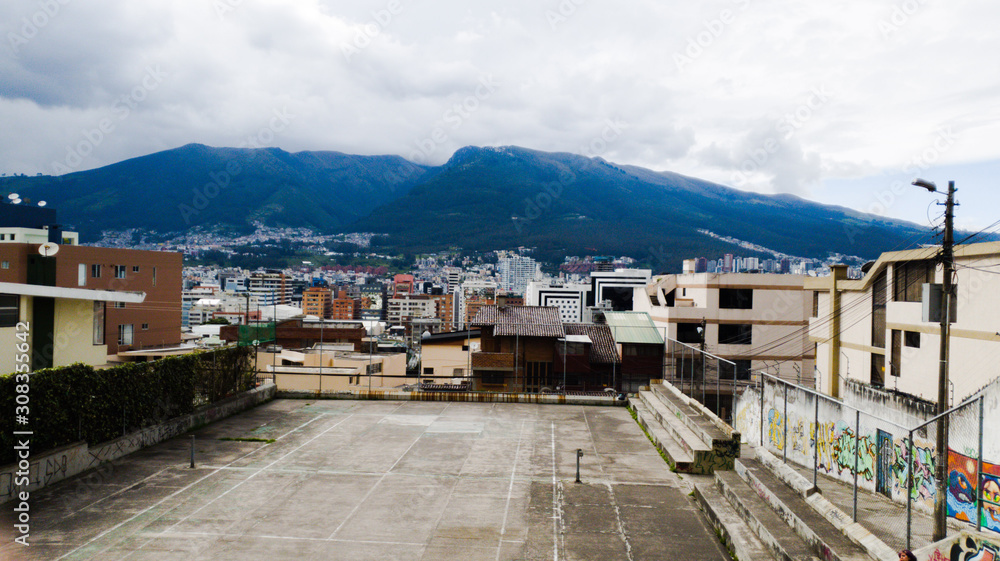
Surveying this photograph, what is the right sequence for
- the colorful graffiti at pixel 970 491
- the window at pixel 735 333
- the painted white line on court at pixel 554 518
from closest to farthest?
the painted white line on court at pixel 554 518, the colorful graffiti at pixel 970 491, the window at pixel 735 333

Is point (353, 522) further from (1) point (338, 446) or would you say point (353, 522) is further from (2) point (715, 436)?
(2) point (715, 436)

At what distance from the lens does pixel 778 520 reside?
31.8ft

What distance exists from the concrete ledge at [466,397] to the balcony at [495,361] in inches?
287

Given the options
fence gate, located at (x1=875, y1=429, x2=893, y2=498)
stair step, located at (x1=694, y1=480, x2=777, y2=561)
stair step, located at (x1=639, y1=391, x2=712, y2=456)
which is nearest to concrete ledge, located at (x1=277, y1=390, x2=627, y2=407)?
stair step, located at (x1=639, y1=391, x2=712, y2=456)

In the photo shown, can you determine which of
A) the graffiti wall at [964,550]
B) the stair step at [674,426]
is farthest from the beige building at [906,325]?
the stair step at [674,426]

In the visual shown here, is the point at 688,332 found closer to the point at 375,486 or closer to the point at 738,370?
the point at 738,370

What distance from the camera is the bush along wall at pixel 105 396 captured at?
1127 cm

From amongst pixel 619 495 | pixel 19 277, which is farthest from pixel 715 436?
pixel 19 277

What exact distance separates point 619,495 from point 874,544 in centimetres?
504

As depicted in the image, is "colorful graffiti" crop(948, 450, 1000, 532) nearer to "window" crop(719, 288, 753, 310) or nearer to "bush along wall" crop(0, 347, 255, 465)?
"bush along wall" crop(0, 347, 255, 465)

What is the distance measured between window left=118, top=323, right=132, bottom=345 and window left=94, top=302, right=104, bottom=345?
3304 cm

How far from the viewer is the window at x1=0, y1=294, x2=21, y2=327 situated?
46.4 feet

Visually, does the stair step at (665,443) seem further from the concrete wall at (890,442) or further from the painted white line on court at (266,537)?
the painted white line on court at (266,537)

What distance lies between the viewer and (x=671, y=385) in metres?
21.4
